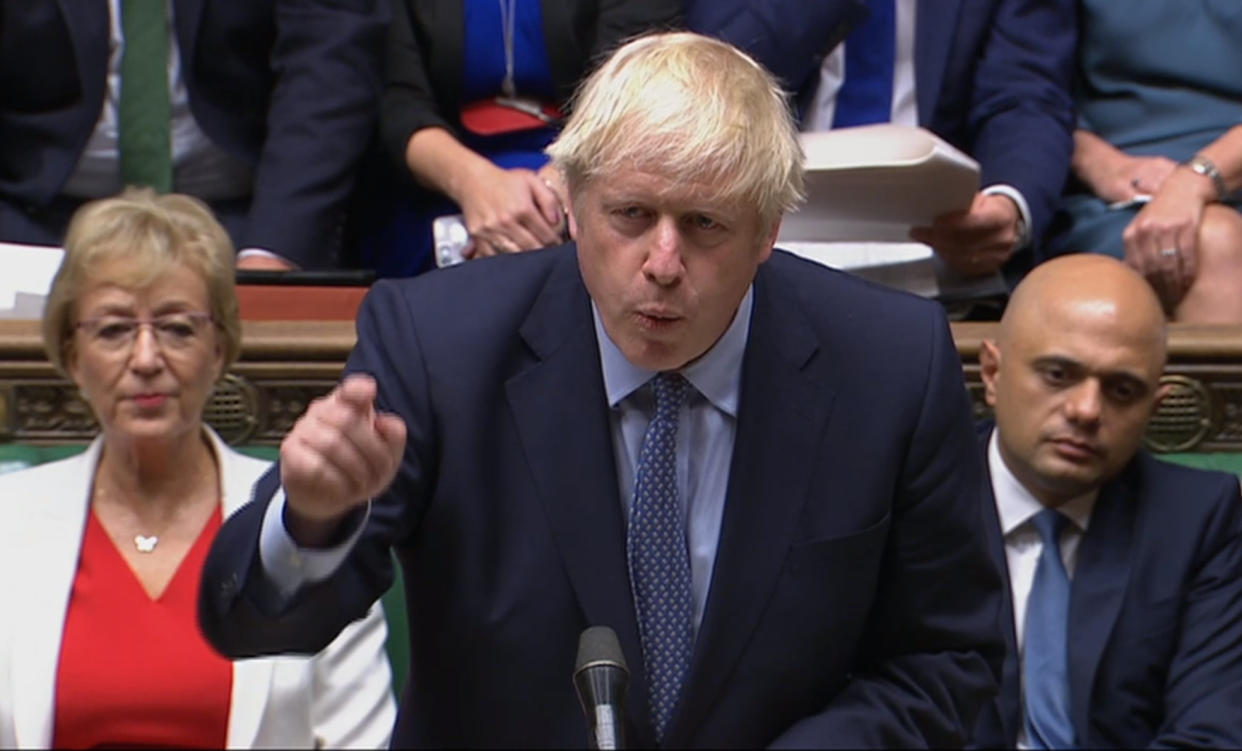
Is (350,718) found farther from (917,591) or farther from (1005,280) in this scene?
(1005,280)

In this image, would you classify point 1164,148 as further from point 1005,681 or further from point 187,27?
point 187,27

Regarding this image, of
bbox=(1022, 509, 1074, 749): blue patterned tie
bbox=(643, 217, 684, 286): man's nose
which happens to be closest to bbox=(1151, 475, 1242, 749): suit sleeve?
bbox=(1022, 509, 1074, 749): blue patterned tie

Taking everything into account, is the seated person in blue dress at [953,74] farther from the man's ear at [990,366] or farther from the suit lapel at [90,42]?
the suit lapel at [90,42]

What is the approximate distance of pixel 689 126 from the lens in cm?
169

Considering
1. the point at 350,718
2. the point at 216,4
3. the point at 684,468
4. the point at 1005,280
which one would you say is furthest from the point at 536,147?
the point at 684,468

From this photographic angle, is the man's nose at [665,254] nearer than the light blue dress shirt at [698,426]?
Yes

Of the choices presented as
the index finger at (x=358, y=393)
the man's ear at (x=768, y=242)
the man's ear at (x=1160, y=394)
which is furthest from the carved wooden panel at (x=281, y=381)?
the index finger at (x=358, y=393)

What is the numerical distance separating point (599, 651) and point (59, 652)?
124 centimetres

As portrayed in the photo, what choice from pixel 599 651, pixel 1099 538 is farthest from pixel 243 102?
pixel 599 651

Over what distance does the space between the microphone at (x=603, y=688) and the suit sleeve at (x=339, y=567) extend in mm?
366

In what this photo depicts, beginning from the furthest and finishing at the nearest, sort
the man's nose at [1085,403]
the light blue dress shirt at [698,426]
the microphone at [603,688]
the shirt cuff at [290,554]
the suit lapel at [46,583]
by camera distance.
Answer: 1. the man's nose at [1085,403]
2. the suit lapel at [46,583]
3. the light blue dress shirt at [698,426]
4. the shirt cuff at [290,554]
5. the microphone at [603,688]

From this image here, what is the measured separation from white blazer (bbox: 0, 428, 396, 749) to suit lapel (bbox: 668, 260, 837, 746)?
0.70 meters

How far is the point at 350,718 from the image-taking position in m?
2.51

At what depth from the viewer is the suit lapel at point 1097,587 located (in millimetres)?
2537
